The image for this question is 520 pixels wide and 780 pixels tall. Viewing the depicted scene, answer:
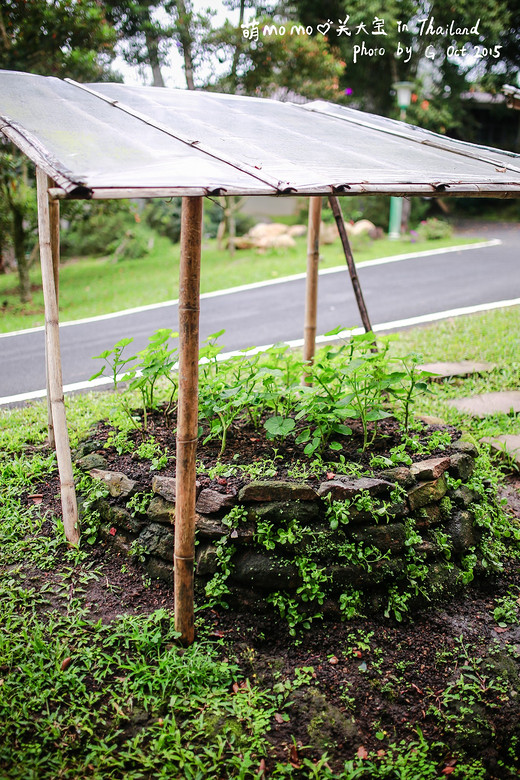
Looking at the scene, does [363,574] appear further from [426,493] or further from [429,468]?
[429,468]

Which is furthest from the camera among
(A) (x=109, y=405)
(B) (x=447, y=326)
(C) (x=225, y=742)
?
(B) (x=447, y=326)

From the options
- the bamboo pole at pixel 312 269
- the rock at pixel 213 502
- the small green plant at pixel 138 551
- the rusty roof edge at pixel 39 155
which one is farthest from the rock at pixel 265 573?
the rusty roof edge at pixel 39 155

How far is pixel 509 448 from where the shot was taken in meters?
4.38

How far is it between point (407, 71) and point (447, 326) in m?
11.0

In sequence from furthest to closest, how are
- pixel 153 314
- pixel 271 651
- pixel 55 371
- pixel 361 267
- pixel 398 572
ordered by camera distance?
1. pixel 361 267
2. pixel 153 314
3. pixel 55 371
4. pixel 398 572
5. pixel 271 651

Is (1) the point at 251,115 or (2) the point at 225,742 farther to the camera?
(1) the point at 251,115

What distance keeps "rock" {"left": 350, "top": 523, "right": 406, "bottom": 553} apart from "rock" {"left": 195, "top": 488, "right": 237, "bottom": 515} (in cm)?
63

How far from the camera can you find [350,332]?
20.9 feet

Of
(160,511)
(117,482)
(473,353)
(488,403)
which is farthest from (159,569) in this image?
(473,353)

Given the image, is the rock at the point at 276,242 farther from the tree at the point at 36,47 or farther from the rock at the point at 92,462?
the rock at the point at 92,462

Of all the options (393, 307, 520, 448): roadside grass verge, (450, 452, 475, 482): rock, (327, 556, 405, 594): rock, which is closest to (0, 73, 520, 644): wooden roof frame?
(327, 556, 405, 594): rock

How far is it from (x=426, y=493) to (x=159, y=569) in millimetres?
1450

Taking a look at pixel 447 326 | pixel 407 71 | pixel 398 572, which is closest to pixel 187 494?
pixel 398 572

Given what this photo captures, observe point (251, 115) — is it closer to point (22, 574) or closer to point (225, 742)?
point (22, 574)
